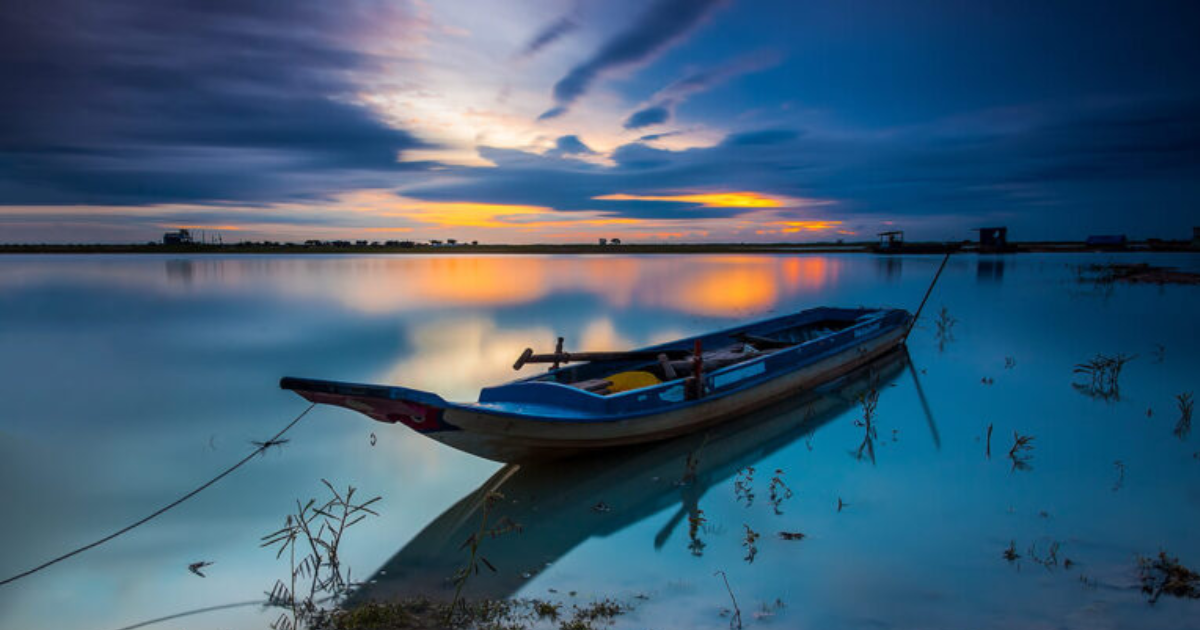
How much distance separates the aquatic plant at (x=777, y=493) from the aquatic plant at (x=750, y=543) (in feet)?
2.33

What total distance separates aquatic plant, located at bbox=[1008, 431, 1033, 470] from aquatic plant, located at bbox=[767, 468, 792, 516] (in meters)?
3.06

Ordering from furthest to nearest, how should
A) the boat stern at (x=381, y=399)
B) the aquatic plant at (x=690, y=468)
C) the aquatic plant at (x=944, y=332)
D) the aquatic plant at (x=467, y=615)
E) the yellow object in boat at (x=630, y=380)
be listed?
the aquatic plant at (x=944, y=332) → the yellow object in boat at (x=630, y=380) → the aquatic plant at (x=690, y=468) → the boat stern at (x=381, y=399) → the aquatic plant at (x=467, y=615)

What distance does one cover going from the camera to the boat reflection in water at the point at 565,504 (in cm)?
479

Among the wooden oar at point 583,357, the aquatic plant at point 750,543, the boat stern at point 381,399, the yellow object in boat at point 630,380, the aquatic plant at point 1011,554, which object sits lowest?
the aquatic plant at point 750,543

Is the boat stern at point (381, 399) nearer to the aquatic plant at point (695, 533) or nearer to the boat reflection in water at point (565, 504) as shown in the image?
the boat reflection in water at point (565, 504)

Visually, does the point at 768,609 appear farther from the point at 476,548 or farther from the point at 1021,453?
the point at 1021,453

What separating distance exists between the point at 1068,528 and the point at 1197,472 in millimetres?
3031

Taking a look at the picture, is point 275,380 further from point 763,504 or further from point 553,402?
point 763,504

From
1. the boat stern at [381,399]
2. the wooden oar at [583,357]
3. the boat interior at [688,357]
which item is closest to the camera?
the boat stern at [381,399]

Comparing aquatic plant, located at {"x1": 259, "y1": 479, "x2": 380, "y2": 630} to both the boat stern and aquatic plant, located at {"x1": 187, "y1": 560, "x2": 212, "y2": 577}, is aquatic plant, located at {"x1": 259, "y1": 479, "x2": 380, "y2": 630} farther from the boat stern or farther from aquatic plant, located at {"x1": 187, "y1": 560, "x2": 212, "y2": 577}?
the boat stern

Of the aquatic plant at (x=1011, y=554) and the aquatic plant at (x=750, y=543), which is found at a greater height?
the aquatic plant at (x=1011, y=554)

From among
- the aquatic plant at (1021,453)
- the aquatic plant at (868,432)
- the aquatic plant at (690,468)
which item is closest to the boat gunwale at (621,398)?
the aquatic plant at (690,468)

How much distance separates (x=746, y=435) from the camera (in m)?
8.52

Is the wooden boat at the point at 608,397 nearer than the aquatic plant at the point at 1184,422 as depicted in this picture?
Yes
